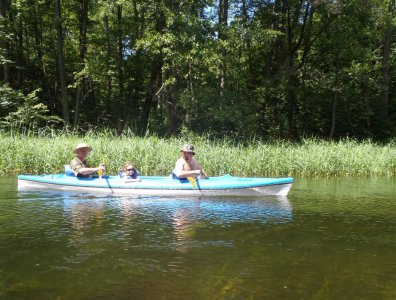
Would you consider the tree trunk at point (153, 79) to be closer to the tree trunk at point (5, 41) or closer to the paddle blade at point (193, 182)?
the tree trunk at point (5, 41)

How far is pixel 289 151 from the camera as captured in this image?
13.3m

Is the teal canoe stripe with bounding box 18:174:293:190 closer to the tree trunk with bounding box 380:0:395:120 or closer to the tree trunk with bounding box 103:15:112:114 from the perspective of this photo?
the tree trunk with bounding box 103:15:112:114

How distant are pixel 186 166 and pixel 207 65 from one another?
10012 millimetres

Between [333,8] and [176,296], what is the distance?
1853 cm

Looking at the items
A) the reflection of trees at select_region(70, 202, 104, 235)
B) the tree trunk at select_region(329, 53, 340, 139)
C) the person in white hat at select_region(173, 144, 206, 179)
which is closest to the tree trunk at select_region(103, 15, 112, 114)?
the tree trunk at select_region(329, 53, 340, 139)

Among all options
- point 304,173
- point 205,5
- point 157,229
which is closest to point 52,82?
point 205,5

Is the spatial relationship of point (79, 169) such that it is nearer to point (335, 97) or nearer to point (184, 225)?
point (184, 225)

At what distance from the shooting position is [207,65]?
17.7 m

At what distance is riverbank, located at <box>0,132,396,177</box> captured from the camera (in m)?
11.3

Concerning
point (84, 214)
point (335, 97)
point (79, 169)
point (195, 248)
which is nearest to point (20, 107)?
point (79, 169)

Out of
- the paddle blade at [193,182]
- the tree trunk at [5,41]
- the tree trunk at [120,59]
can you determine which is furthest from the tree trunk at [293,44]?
the paddle blade at [193,182]

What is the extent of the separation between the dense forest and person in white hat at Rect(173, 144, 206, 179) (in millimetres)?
9129

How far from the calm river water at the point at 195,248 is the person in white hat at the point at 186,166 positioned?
579 mm

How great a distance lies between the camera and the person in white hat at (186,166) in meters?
8.24
